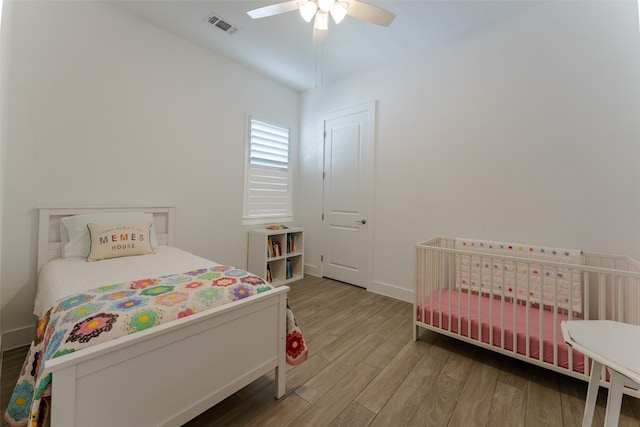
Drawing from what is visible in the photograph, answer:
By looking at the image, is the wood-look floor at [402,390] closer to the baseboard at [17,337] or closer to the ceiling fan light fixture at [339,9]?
the baseboard at [17,337]

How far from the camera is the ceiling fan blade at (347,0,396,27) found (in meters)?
1.63

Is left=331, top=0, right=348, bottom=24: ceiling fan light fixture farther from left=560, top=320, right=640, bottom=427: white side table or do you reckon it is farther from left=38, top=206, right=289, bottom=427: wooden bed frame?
left=560, top=320, right=640, bottom=427: white side table

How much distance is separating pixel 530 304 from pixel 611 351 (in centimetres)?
131

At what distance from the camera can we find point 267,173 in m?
3.69

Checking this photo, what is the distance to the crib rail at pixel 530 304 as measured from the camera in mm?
1561

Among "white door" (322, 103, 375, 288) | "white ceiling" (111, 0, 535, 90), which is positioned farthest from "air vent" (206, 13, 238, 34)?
"white door" (322, 103, 375, 288)

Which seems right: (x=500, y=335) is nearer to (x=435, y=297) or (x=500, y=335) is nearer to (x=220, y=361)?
(x=435, y=297)

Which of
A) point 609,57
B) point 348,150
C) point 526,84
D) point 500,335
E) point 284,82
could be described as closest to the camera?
point 500,335

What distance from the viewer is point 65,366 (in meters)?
0.84

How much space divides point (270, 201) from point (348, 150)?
4.29ft

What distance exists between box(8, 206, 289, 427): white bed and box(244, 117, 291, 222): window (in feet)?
5.98

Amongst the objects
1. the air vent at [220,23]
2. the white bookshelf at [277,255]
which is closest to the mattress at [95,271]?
the white bookshelf at [277,255]

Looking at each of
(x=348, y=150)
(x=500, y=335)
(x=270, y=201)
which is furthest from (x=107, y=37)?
(x=500, y=335)

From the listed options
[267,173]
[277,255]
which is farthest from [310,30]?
[277,255]
